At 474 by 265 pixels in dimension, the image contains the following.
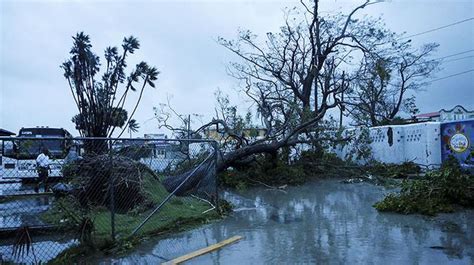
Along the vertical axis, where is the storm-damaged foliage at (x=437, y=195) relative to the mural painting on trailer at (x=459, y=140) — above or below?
below

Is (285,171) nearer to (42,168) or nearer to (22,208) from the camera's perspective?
(22,208)

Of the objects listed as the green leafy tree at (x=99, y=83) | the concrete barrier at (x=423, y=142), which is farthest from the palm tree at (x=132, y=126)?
the concrete barrier at (x=423, y=142)

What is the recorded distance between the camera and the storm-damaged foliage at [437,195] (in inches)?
331

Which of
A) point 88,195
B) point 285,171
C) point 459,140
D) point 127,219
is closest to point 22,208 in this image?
point 88,195

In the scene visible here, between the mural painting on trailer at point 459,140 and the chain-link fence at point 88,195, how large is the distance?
9.33 m

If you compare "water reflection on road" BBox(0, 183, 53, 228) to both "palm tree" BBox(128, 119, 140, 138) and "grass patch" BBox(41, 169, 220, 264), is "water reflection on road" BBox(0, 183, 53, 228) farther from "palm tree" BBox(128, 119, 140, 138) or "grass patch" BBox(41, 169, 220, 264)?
"palm tree" BBox(128, 119, 140, 138)

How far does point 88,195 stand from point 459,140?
12604 millimetres

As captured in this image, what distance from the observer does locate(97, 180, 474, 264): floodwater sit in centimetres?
543

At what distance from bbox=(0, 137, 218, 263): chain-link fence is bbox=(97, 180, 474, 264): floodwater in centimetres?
60

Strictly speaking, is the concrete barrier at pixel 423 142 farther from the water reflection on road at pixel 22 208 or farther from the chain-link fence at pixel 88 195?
the water reflection on road at pixel 22 208

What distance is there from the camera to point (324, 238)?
256 inches

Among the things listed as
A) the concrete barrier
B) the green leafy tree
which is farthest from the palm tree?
the concrete barrier

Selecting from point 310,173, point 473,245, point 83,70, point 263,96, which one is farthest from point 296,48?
point 473,245

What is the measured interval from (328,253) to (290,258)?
1.89 ft
